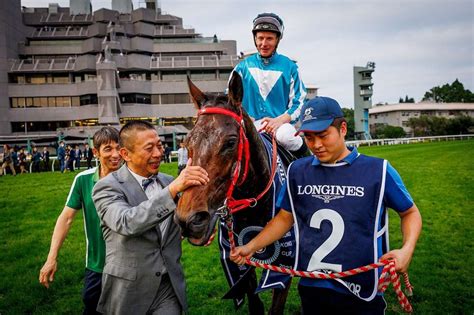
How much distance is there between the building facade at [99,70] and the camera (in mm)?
50497

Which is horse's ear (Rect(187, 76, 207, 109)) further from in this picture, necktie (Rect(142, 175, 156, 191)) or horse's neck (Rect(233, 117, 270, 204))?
necktie (Rect(142, 175, 156, 191))

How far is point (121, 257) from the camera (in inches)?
98.6

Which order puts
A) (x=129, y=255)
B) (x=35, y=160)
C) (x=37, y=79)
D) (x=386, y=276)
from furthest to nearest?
(x=37, y=79) → (x=35, y=160) → (x=129, y=255) → (x=386, y=276)

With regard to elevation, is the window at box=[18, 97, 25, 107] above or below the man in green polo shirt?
above

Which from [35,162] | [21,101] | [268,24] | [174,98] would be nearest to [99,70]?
A: [174,98]

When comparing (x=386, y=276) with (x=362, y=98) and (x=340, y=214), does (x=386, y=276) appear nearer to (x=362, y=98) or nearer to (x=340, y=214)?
(x=340, y=214)

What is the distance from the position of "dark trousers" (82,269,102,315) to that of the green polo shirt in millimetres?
Result: 75

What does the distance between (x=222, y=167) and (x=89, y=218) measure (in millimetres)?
1765

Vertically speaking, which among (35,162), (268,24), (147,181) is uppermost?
(268,24)

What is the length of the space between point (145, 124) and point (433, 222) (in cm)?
793

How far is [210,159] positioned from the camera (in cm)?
228

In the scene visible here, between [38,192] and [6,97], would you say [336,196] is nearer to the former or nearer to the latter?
[38,192]

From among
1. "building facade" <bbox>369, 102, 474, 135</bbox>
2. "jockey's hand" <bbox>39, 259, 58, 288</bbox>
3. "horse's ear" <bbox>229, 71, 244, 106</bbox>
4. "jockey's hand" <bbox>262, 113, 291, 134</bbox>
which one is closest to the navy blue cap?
"horse's ear" <bbox>229, 71, 244, 106</bbox>

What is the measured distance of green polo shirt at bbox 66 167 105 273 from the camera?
330 centimetres
